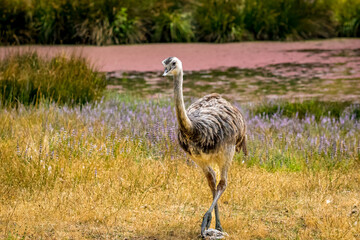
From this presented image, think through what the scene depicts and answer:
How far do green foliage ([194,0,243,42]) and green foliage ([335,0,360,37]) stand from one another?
3.24 metres

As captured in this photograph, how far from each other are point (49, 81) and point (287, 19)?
1008cm

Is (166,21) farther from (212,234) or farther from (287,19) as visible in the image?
(212,234)

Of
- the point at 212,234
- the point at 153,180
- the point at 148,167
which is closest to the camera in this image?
the point at 212,234

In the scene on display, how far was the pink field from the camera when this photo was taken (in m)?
12.4

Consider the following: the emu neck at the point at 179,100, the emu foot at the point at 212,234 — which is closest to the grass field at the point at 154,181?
the emu foot at the point at 212,234

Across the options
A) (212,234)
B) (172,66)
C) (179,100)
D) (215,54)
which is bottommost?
(215,54)

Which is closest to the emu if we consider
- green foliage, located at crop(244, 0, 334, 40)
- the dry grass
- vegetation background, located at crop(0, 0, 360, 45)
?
the dry grass

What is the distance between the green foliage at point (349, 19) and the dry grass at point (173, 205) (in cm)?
1233

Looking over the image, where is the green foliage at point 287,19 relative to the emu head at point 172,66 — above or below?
below

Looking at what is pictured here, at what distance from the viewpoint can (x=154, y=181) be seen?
500cm

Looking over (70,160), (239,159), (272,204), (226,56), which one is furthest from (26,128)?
(226,56)

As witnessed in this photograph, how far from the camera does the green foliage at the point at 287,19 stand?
641 inches

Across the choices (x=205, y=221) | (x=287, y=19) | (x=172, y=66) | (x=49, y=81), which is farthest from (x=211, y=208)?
(x=287, y=19)

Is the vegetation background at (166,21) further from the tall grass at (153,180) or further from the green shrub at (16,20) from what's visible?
the tall grass at (153,180)
